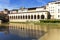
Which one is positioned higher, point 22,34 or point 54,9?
point 54,9

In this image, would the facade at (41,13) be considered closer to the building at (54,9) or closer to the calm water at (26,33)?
the building at (54,9)

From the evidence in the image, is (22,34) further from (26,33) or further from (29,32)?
(29,32)

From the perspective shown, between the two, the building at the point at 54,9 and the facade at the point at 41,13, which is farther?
the facade at the point at 41,13

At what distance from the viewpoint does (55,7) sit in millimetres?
72125

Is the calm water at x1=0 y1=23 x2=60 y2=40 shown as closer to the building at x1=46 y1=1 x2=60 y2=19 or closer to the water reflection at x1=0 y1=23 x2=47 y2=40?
the water reflection at x1=0 y1=23 x2=47 y2=40

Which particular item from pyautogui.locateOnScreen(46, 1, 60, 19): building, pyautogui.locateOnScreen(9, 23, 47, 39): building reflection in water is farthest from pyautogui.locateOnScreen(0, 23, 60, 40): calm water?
pyautogui.locateOnScreen(46, 1, 60, 19): building

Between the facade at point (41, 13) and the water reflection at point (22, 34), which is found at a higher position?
the facade at point (41, 13)

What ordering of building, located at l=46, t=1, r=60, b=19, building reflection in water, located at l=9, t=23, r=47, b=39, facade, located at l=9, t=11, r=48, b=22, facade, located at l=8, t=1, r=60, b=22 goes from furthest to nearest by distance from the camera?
facade, located at l=9, t=11, r=48, b=22
facade, located at l=8, t=1, r=60, b=22
building, located at l=46, t=1, r=60, b=19
building reflection in water, located at l=9, t=23, r=47, b=39

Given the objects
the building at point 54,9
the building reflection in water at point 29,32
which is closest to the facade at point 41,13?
the building at point 54,9

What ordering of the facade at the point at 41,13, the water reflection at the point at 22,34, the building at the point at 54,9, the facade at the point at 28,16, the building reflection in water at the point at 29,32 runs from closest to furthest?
1. the water reflection at the point at 22,34
2. the building reflection in water at the point at 29,32
3. the building at the point at 54,9
4. the facade at the point at 41,13
5. the facade at the point at 28,16

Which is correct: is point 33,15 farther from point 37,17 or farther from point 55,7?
point 55,7

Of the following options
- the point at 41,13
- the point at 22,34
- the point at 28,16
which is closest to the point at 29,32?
the point at 22,34

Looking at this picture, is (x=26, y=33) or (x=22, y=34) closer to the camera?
(x=22, y=34)

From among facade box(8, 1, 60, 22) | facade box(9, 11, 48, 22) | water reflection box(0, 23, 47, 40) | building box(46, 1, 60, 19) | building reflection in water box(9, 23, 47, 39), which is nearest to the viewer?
water reflection box(0, 23, 47, 40)
